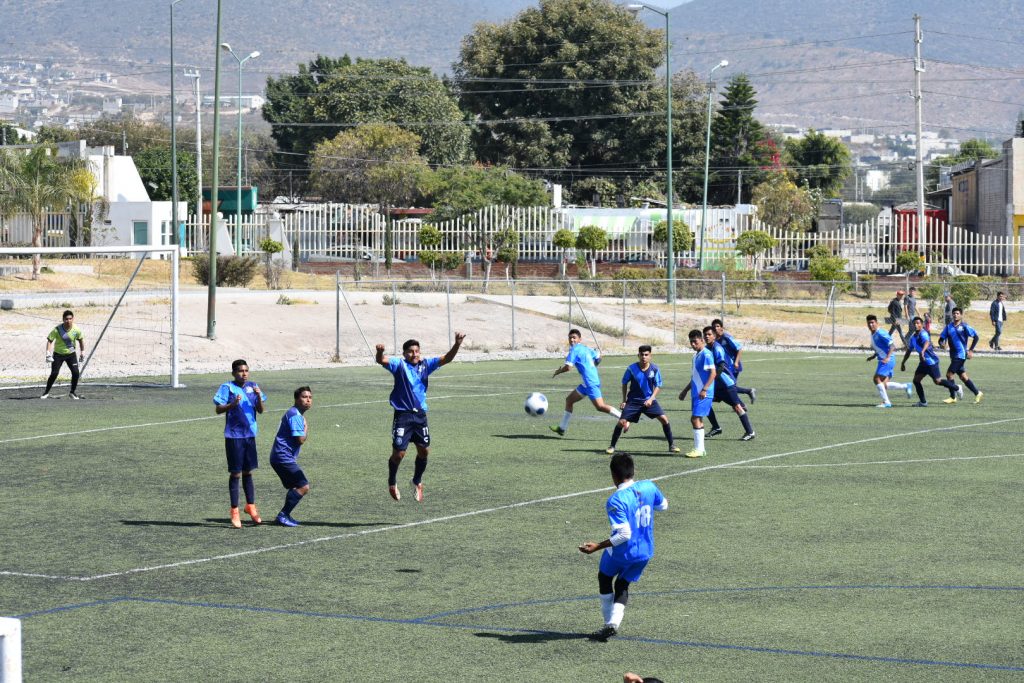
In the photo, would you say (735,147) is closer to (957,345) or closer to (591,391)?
(957,345)

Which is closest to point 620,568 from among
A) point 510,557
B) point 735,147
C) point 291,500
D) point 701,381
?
point 510,557

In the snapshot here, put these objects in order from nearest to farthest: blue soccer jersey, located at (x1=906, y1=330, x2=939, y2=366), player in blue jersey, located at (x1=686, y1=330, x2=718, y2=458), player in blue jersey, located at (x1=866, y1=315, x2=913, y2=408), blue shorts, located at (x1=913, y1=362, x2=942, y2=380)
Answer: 1. player in blue jersey, located at (x1=686, y1=330, x2=718, y2=458)
2. player in blue jersey, located at (x1=866, y1=315, x2=913, y2=408)
3. blue soccer jersey, located at (x1=906, y1=330, x2=939, y2=366)
4. blue shorts, located at (x1=913, y1=362, x2=942, y2=380)

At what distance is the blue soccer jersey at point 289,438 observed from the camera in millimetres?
14398

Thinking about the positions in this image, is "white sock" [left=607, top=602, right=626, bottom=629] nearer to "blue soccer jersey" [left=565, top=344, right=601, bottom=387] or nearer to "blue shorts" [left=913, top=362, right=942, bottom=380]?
"blue soccer jersey" [left=565, top=344, right=601, bottom=387]

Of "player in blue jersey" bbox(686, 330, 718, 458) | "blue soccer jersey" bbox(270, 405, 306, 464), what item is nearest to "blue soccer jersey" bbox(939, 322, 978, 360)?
"player in blue jersey" bbox(686, 330, 718, 458)

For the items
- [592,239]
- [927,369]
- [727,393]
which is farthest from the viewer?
[592,239]

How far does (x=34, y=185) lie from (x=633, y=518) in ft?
172

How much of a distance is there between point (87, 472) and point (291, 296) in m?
32.4

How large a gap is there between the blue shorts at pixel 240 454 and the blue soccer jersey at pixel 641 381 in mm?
6461

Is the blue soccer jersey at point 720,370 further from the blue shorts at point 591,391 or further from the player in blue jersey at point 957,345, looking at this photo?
the player in blue jersey at point 957,345

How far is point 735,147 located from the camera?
4311 inches

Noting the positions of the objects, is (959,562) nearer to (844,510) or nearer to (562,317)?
(844,510)

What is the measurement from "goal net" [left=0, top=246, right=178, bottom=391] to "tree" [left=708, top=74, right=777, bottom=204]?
62188 mm

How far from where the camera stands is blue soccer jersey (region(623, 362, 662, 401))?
64.5ft
